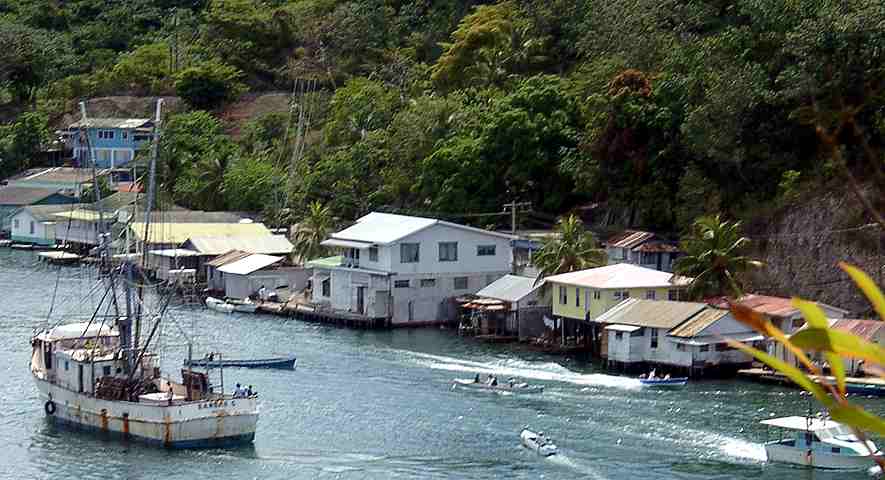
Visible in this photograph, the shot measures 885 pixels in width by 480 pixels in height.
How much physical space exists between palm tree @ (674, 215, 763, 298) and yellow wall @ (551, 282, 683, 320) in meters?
1.41

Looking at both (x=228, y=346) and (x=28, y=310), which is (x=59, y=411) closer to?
(x=228, y=346)

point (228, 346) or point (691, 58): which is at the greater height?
point (691, 58)

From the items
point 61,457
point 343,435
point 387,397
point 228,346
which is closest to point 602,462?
point 343,435

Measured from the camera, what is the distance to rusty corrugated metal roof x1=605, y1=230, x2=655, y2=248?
47.0m

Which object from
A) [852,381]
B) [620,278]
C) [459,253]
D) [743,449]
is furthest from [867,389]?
[459,253]

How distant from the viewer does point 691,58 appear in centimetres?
4925

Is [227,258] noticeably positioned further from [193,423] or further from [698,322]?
[193,423]

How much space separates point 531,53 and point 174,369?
102 ft

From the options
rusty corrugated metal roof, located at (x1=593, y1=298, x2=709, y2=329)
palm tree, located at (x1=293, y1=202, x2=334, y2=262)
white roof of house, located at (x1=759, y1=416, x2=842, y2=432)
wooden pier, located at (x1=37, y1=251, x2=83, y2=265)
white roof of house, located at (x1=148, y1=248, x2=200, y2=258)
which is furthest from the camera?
wooden pier, located at (x1=37, y1=251, x2=83, y2=265)

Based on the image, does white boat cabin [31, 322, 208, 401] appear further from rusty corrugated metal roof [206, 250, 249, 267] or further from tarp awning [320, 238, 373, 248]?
rusty corrugated metal roof [206, 250, 249, 267]

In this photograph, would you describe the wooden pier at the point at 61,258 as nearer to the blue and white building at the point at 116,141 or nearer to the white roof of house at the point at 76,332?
the blue and white building at the point at 116,141

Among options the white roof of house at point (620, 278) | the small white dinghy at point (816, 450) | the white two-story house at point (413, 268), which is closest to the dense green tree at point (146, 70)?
the white two-story house at point (413, 268)

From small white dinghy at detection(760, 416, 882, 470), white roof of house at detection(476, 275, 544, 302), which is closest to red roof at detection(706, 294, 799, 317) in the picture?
white roof of house at detection(476, 275, 544, 302)

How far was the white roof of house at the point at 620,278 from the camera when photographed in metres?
42.2
